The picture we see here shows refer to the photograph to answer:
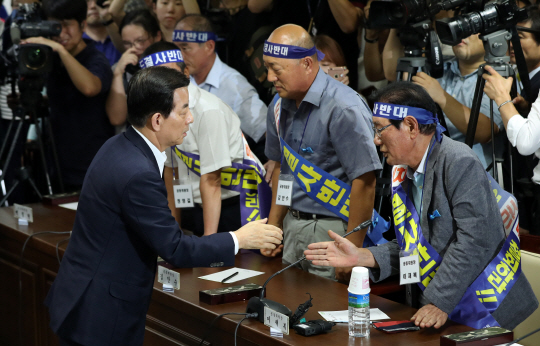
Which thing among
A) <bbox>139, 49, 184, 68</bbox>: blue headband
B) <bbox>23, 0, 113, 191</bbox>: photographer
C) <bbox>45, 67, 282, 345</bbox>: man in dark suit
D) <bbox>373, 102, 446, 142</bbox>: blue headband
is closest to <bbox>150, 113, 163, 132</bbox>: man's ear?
<bbox>45, 67, 282, 345</bbox>: man in dark suit

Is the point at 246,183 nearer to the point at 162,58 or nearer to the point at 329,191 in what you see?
the point at 329,191

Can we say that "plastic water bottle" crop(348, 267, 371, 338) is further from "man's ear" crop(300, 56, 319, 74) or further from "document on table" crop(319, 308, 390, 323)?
"man's ear" crop(300, 56, 319, 74)

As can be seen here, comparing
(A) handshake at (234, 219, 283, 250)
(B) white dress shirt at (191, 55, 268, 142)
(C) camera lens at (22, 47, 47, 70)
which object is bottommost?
(A) handshake at (234, 219, 283, 250)

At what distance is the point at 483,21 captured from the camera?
2.77m

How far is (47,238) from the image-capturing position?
10.5ft

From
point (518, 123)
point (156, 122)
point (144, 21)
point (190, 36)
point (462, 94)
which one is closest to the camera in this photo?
point (156, 122)

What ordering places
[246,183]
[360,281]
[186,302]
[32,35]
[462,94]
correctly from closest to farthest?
[360,281]
[186,302]
[246,183]
[462,94]
[32,35]

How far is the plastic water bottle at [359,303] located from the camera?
6.40 ft

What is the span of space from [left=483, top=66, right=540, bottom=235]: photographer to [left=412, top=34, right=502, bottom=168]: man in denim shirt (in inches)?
8.9

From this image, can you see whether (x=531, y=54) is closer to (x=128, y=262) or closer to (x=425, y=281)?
(x=425, y=281)

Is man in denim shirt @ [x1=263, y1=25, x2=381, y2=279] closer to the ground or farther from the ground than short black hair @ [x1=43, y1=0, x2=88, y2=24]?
closer to the ground

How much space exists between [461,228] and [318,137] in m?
0.87

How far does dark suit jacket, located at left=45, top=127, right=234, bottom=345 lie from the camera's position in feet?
6.36

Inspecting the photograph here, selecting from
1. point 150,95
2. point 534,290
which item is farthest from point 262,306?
point 534,290
